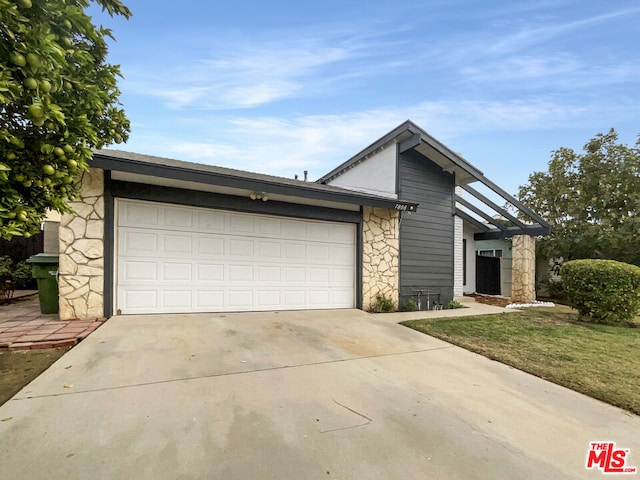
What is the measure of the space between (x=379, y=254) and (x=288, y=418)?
5669mm

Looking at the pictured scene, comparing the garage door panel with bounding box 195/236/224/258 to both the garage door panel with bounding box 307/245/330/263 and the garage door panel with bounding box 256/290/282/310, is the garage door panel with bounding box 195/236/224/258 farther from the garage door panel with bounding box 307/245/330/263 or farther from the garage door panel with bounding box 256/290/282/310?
the garage door panel with bounding box 307/245/330/263

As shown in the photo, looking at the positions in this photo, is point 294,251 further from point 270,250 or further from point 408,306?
point 408,306

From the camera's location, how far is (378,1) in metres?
6.94

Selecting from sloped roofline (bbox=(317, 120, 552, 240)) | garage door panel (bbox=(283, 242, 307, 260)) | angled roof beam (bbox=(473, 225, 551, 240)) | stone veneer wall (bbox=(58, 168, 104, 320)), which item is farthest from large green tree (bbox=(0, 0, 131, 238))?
angled roof beam (bbox=(473, 225, 551, 240))

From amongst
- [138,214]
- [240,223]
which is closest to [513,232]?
[240,223]

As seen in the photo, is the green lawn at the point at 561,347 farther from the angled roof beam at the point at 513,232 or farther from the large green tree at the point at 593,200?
the large green tree at the point at 593,200

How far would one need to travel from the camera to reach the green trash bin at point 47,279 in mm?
5195

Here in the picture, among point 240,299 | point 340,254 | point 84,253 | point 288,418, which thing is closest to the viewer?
point 288,418

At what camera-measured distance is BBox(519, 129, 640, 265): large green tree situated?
10242mm

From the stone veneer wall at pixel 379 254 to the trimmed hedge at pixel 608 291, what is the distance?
4170 millimetres

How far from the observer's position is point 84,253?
4973mm

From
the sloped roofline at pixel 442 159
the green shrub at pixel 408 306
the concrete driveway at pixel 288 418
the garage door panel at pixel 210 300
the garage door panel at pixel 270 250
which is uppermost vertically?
the sloped roofline at pixel 442 159

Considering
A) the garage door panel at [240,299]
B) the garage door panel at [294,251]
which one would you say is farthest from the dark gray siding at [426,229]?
the garage door panel at [240,299]

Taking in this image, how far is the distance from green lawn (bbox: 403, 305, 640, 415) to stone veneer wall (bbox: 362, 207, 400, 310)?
1.49m
